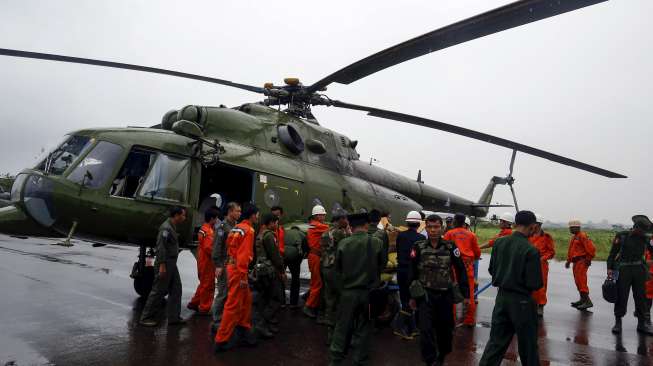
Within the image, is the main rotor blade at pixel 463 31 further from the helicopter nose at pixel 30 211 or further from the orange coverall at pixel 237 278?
the helicopter nose at pixel 30 211

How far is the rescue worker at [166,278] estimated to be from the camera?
237 inches

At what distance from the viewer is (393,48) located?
6.98 metres

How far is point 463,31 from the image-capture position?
20.6ft

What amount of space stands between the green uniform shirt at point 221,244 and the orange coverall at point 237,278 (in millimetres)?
360

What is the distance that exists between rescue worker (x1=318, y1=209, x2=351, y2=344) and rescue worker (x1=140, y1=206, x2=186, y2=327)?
2155 mm

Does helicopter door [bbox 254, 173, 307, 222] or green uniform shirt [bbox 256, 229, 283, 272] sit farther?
helicopter door [bbox 254, 173, 307, 222]

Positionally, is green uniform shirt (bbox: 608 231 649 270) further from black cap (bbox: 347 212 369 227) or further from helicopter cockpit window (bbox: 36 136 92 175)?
helicopter cockpit window (bbox: 36 136 92 175)

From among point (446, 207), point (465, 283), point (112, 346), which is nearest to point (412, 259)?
point (465, 283)

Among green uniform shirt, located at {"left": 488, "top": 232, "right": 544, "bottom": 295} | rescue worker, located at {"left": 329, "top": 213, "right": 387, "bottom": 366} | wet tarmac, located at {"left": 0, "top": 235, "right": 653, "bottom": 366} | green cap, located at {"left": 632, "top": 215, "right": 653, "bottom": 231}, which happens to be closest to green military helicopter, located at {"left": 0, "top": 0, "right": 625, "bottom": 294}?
wet tarmac, located at {"left": 0, "top": 235, "right": 653, "bottom": 366}

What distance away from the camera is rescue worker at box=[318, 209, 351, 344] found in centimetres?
515

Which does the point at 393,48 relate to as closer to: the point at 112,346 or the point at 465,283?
the point at 465,283

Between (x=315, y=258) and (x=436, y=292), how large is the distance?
3005 mm

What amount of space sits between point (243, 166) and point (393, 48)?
10.8 ft

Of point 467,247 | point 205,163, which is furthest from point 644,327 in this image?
point 205,163
